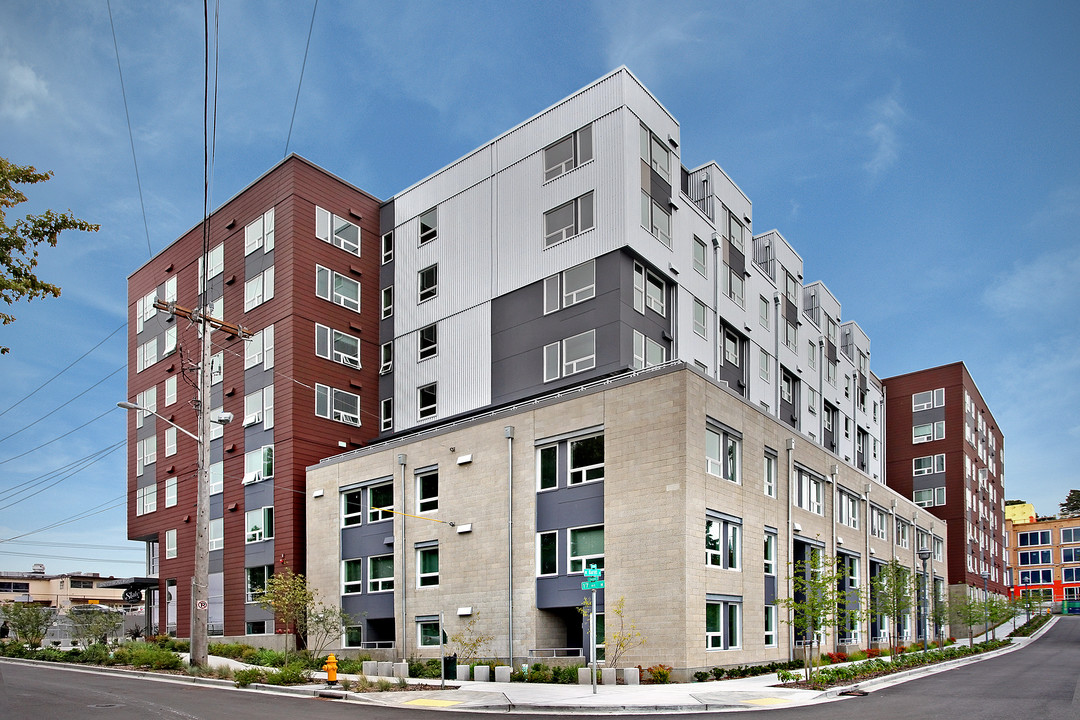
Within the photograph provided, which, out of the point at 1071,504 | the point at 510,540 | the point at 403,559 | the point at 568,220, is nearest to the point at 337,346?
the point at 403,559

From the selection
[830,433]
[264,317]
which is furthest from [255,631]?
[830,433]

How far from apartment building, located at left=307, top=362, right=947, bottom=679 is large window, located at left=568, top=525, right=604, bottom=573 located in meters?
0.04

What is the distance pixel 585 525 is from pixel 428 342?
16.0 meters

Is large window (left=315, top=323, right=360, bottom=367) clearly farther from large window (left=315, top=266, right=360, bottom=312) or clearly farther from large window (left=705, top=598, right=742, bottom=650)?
large window (left=705, top=598, right=742, bottom=650)

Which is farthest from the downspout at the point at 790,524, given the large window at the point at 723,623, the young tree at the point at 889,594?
the young tree at the point at 889,594

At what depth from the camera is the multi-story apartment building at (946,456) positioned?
72.2m

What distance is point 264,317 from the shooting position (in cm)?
4338

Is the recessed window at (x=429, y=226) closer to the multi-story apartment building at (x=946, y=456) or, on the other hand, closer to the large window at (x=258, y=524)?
the large window at (x=258, y=524)

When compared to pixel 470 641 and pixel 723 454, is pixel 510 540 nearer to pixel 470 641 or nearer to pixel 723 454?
pixel 470 641

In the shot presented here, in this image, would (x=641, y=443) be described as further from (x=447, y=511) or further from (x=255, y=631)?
(x=255, y=631)

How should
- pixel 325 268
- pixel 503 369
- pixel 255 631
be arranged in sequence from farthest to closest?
pixel 325 268 → pixel 255 631 → pixel 503 369

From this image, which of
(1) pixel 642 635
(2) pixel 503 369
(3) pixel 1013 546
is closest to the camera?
(1) pixel 642 635

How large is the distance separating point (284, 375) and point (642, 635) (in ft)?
72.7

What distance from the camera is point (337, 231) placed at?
4459 cm
